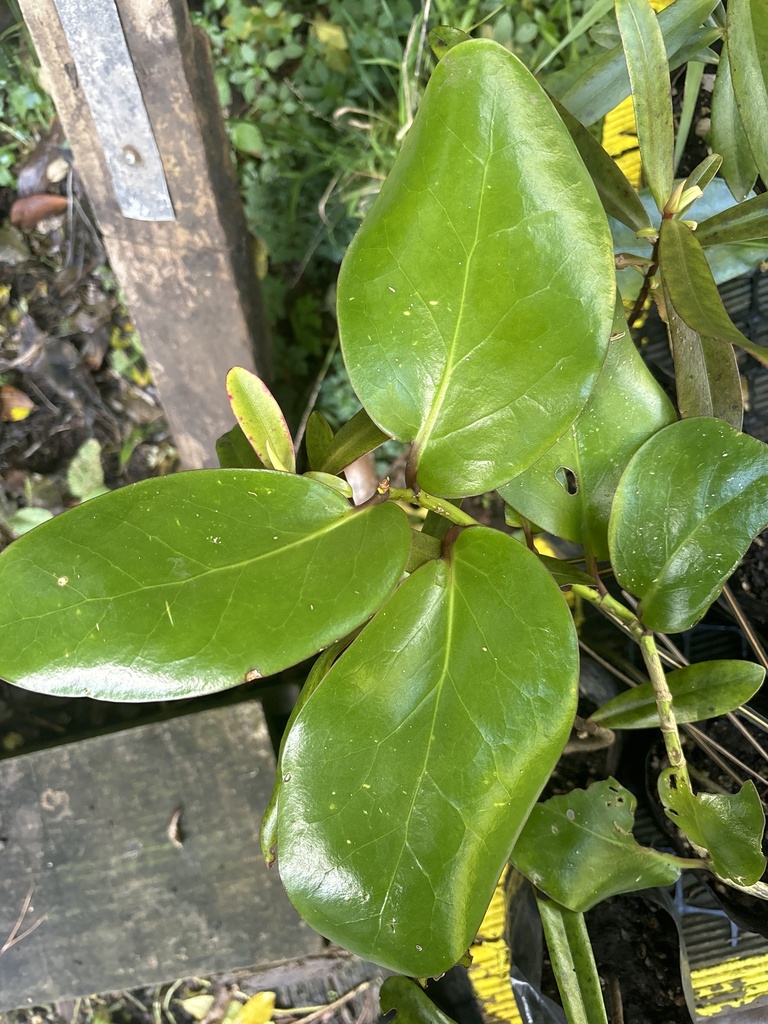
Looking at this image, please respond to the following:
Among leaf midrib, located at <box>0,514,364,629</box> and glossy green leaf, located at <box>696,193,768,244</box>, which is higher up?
glossy green leaf, located at <box>696,193,768,244</box>

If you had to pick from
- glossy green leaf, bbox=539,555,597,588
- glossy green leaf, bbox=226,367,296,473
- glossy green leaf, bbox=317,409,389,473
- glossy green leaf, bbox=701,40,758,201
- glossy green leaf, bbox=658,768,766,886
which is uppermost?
glossy green leaf, bbox=701,40,758,201

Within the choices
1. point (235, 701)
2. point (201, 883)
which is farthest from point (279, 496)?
point (201, 883)

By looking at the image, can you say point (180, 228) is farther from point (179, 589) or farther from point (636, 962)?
point (636, 962)

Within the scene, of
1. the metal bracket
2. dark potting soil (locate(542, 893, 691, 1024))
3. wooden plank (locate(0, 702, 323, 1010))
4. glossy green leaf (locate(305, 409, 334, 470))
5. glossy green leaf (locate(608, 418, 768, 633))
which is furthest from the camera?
wooden plank (locate(0, 702, 323, 1010))

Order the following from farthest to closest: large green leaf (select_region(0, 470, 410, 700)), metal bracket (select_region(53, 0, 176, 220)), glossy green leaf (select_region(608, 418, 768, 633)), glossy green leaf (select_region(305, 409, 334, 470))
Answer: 1. metal bracket (select_region(53, 0, 176, 220))
2. glossy green leaf (select_region(305, 409, 334, 470))
3. glossy green leaf (select_region(608, 418, 768, 633))
4. large green leaf (select_region(0, 470, 410, 700))

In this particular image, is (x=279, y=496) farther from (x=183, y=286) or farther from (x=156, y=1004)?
(x=156, y=1004)

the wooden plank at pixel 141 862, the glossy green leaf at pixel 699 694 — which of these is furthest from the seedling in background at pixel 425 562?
the wooden plank at pixel 141 862

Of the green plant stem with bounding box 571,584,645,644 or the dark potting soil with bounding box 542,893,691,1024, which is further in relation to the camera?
the dark potting soil with bounding box 542,893,691,1024

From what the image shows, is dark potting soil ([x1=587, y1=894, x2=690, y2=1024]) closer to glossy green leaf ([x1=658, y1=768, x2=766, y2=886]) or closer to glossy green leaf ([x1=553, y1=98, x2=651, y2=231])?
glossy green leaf ([x1=658, y1=768, x2=766, y2=886])

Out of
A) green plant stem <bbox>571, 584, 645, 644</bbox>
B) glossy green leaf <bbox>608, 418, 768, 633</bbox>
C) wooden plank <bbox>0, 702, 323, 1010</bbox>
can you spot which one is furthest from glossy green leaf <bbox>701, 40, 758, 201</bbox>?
wooden plank <bbox>0, 702, 323, 1010</bbox>

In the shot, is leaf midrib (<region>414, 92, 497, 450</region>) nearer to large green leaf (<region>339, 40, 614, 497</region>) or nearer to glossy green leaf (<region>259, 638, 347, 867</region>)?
large green leaf (<region>339, 40, 614, 497</region>)
